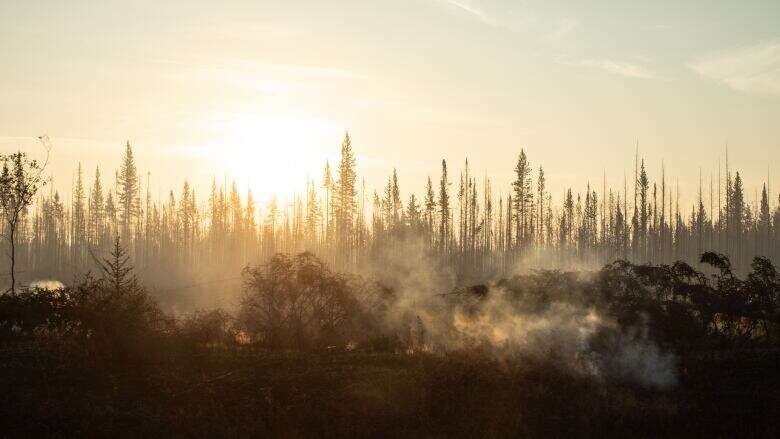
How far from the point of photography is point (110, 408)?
1495 cm

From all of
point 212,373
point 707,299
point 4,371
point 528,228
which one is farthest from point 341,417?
point 528,228

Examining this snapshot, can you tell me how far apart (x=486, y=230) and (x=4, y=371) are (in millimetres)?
90884

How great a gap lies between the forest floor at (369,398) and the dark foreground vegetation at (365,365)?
0.17ft

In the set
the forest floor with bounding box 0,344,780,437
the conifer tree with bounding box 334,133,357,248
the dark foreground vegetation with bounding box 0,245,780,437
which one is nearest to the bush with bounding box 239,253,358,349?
the dark foreground vegetation with bounding box 0,245,780,437

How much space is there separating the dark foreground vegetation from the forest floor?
0.17 feet

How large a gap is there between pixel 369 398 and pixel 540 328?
8.16 metres

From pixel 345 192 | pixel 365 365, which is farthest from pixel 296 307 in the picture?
pixel 345 192

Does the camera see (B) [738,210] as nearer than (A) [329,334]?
No

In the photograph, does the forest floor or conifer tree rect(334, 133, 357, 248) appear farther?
conifer tree rect(334, 133, 357, 248)

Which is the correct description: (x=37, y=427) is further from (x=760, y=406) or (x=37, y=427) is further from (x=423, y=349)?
(x=760, y=406)

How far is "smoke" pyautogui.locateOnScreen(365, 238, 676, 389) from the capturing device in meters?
19.1

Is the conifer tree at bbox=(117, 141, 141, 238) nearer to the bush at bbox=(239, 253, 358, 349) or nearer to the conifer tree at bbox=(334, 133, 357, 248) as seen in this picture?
the conifer tree at bbox=(334, 133, 357, 248)

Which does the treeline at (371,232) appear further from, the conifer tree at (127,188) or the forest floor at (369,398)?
the forest floor at (369,398)

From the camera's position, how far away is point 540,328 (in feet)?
72.1
